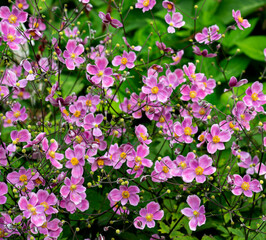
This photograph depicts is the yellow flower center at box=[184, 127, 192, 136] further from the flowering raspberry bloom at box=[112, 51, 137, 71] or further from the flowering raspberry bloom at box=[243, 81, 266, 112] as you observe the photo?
the flowering raspberry bloom at box=[112, 51, 137, 71]

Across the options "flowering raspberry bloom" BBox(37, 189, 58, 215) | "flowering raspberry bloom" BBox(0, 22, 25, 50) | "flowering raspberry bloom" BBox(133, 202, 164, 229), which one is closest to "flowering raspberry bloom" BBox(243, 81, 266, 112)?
"flowering raspberry bloom" BBox(133, 202, 164, 229)

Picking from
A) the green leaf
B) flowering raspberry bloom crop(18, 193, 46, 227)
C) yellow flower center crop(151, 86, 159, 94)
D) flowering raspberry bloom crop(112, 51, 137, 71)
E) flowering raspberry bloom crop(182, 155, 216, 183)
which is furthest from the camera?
the green leaf

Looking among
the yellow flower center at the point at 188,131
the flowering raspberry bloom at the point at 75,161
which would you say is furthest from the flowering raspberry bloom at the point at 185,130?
the flowering raspberry bloom at the point at 75,161

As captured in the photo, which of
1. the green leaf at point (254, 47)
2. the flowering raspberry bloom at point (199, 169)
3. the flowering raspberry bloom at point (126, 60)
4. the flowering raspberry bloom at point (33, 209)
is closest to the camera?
the flowering raspberry bloom at point (33, 209)

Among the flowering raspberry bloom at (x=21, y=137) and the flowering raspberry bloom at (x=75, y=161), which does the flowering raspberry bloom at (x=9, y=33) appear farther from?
the flowering raspberry bloom at (x=75, y=161)

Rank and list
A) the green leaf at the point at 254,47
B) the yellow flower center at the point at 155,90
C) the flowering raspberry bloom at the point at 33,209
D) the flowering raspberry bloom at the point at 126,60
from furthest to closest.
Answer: the green leaf at the point at 254,47 < the flowering raspberry bloom at the point at 126,60 < the yellow flower center at the point at 155,90 < the flowering raspberry bloom at the point at 33,209

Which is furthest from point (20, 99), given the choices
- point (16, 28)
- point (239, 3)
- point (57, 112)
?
point (239, 3)
